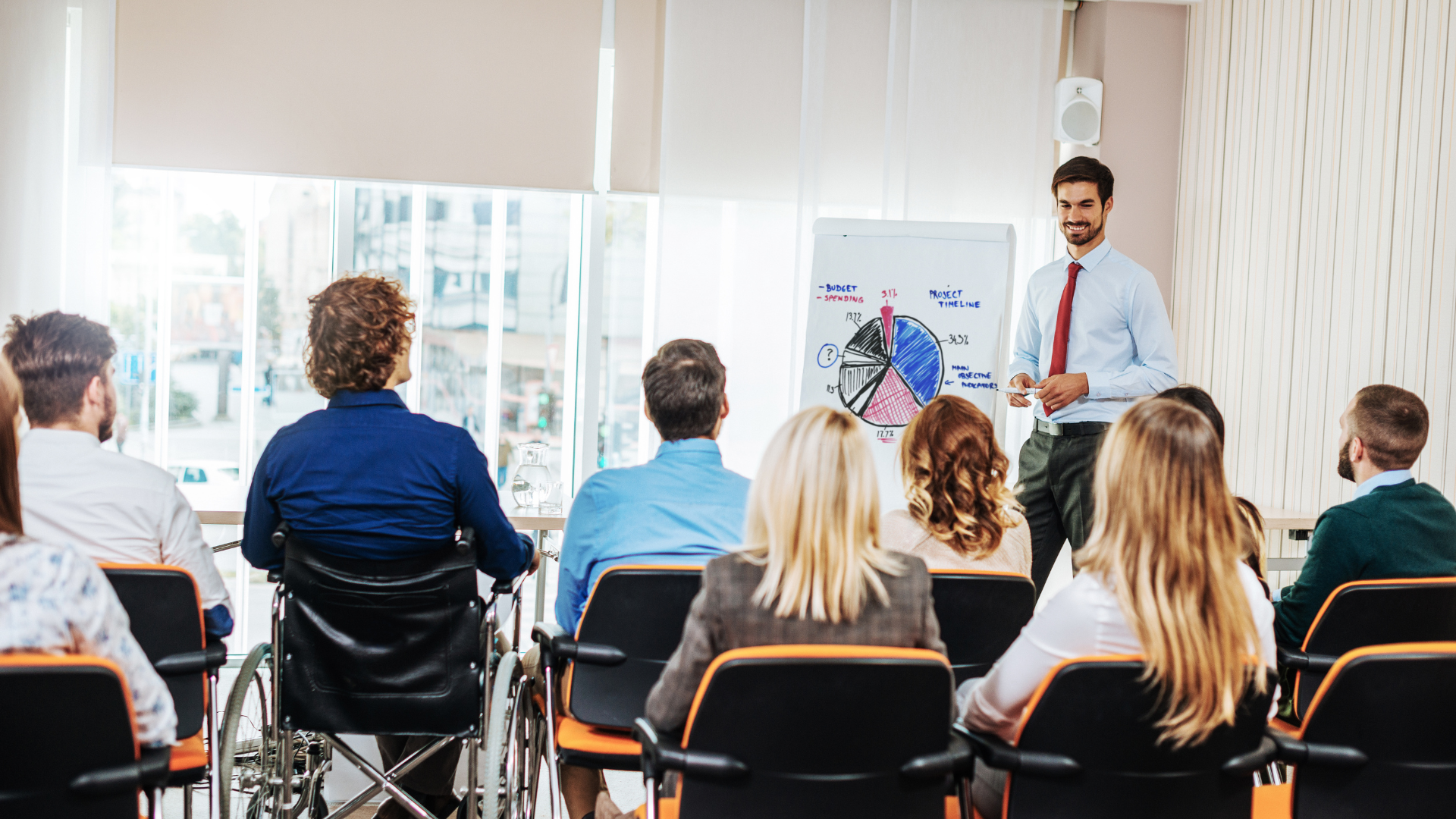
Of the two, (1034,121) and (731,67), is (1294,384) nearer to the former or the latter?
(1034,121)

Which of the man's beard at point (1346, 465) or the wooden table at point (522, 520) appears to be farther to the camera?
the wooden table at point (522, 520)

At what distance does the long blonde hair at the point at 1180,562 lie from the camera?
152 centimetres

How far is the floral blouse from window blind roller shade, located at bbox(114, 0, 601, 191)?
3.19 m

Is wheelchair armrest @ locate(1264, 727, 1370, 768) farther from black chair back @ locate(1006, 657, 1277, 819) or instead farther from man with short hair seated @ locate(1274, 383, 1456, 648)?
man with short hair seated @ locate(1274, 383, 1456, 648)

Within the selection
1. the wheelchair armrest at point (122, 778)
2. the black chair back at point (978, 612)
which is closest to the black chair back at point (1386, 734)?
the black chair back at point (978, 612)

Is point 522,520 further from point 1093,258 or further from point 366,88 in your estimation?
point 366,88

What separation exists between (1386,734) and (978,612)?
708mm

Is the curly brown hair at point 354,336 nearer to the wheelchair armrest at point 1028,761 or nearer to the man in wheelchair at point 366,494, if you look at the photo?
the man in wheelchair at point 366,494

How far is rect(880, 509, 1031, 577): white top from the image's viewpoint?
2.25 m

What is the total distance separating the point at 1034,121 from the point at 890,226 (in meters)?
1.14

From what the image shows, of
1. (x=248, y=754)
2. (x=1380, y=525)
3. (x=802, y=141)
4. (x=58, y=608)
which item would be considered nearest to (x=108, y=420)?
(x=58, y=608)

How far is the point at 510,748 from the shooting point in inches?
97.8

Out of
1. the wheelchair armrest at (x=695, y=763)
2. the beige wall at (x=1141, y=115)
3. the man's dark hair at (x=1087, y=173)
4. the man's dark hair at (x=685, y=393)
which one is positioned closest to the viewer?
the wheelchair armrest at (x=695, y=763)

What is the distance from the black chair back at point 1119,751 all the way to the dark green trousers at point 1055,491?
1.79 m
